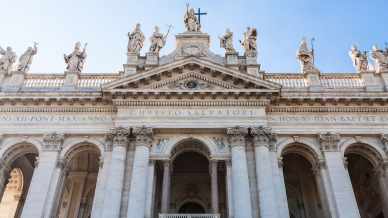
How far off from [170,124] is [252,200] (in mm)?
5596

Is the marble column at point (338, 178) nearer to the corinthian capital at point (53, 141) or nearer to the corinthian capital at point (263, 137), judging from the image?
the corinthian capital at point (263, 137)

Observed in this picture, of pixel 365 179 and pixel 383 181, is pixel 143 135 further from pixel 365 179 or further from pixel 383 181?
pixel 365 179

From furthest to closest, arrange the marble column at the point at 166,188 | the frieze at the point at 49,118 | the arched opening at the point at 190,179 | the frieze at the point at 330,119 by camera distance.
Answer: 1. the arched opening at the point at 190,179
2. the frieze at the point at 49,118
3. the frieze at the point at 330,119
4. the marble column at the point at 166,188

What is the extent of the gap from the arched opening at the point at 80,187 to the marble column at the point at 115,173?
2987 millimetres

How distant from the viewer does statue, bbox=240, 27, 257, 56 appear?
2366 centimetres

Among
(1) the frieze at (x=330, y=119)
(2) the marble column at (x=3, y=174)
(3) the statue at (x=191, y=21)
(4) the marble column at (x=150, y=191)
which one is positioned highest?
(3) the statue at (x=191, y=21)

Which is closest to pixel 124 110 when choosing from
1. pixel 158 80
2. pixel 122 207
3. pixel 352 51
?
pixel 158 80

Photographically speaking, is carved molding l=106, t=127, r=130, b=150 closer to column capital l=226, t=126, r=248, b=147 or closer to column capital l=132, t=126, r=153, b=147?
column capital l=132, t=126, r=153, b=147

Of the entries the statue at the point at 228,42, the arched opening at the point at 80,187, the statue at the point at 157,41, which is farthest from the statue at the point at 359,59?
the arched opening at the point at 80,187

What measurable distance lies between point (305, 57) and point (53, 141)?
49.3 feet

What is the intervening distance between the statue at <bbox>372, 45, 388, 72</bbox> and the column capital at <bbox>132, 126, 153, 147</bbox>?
540 inches

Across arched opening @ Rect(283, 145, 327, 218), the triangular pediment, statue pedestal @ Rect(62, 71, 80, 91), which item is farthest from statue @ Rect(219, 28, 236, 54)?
statue pedestal @ Rect(62, 71, 80, 91)

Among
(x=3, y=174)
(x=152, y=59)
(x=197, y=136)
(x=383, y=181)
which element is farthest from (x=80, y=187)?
(x=383, y=181)

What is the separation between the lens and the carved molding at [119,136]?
1986 centimetres
